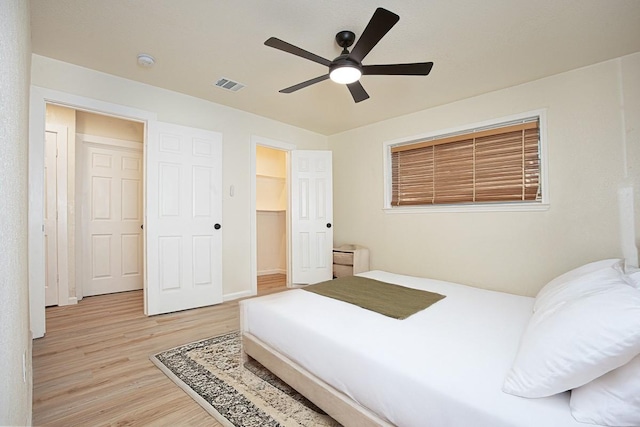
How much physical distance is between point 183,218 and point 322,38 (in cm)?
245

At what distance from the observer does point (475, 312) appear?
1859 millimetres

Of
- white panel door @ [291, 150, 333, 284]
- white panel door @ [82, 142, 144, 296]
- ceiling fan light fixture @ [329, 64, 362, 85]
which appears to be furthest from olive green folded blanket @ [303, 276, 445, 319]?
white panel door @ [82, 142, 144, 296]

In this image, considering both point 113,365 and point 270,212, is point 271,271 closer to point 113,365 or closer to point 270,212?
point 270,212

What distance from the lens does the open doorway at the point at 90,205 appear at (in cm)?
360

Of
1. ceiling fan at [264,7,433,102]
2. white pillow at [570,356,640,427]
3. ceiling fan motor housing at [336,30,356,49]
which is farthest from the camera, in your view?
ceiling fan motor housing at [336,30,356,49]

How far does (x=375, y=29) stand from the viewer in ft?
5.67

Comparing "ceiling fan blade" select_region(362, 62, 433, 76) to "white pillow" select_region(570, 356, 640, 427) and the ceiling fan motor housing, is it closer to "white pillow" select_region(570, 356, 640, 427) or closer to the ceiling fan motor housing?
the ceiling fan motor housing

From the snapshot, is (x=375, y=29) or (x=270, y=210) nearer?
(x=375, y=29)

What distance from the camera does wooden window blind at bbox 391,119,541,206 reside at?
3193 millimetres

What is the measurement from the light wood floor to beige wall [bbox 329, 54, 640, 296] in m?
2.61

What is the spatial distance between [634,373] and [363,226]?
3.77 m

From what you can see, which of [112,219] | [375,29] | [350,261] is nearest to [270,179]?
[350,261]

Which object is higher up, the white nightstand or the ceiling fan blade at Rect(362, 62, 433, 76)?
the ceiling fan blade at Rect(362, 62, 433, 76)

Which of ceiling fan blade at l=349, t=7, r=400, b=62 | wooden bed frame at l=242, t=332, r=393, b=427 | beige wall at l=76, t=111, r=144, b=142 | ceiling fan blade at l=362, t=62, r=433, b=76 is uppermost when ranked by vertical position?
beige wall at l=76, t=111, r=144, b=142
